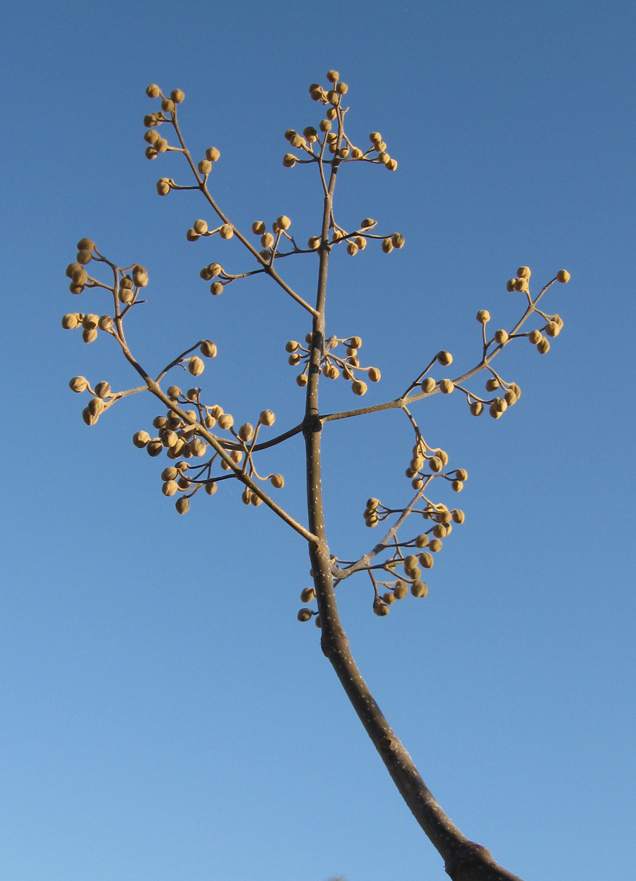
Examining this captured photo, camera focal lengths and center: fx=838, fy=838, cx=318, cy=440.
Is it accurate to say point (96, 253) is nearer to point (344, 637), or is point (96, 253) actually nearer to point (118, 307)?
point (118, 307)

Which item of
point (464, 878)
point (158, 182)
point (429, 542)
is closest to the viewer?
point (464, 878)

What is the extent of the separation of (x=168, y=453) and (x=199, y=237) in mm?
905

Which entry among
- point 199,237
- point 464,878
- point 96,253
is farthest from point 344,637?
point 199,237

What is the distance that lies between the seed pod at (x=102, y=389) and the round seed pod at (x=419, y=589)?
1234mm

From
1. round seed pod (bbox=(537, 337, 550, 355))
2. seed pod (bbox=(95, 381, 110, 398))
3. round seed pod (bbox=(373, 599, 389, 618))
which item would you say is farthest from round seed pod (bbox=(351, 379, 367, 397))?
seed pod (bbox=(95, 381, 110, 398))

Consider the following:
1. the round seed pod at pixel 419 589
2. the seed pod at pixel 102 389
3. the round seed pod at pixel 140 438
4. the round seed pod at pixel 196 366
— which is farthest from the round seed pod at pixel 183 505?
the round seed pod at pixel 419 589

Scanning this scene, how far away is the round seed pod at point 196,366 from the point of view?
116 inches

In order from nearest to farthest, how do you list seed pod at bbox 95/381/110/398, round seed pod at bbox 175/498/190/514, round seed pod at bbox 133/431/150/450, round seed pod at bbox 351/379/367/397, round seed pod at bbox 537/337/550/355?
seed pod at bbox 95/381/110/398
round seed pod at bbox 133/431/150/450
round seed pod at bbox 175/498/190/514
round seed pod at bbox 537/337/550/355
round seed pod at bbox 351/379/367/397

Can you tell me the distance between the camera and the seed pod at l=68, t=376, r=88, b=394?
8.82 ft

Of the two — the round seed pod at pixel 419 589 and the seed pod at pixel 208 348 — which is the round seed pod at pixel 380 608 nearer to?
the round seed pod at pixel 419 589

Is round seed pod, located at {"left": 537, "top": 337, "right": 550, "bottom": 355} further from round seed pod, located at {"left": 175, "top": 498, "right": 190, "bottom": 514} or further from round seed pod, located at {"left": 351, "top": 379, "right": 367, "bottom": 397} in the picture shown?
round seed pod, located at {"left": 175, "top": 498, "right": 190, "bottom": 514}

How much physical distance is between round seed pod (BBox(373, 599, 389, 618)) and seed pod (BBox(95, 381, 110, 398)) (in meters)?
1.21

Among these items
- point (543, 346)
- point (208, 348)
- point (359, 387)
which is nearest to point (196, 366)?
point (208, 348)

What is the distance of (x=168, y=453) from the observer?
292cm
